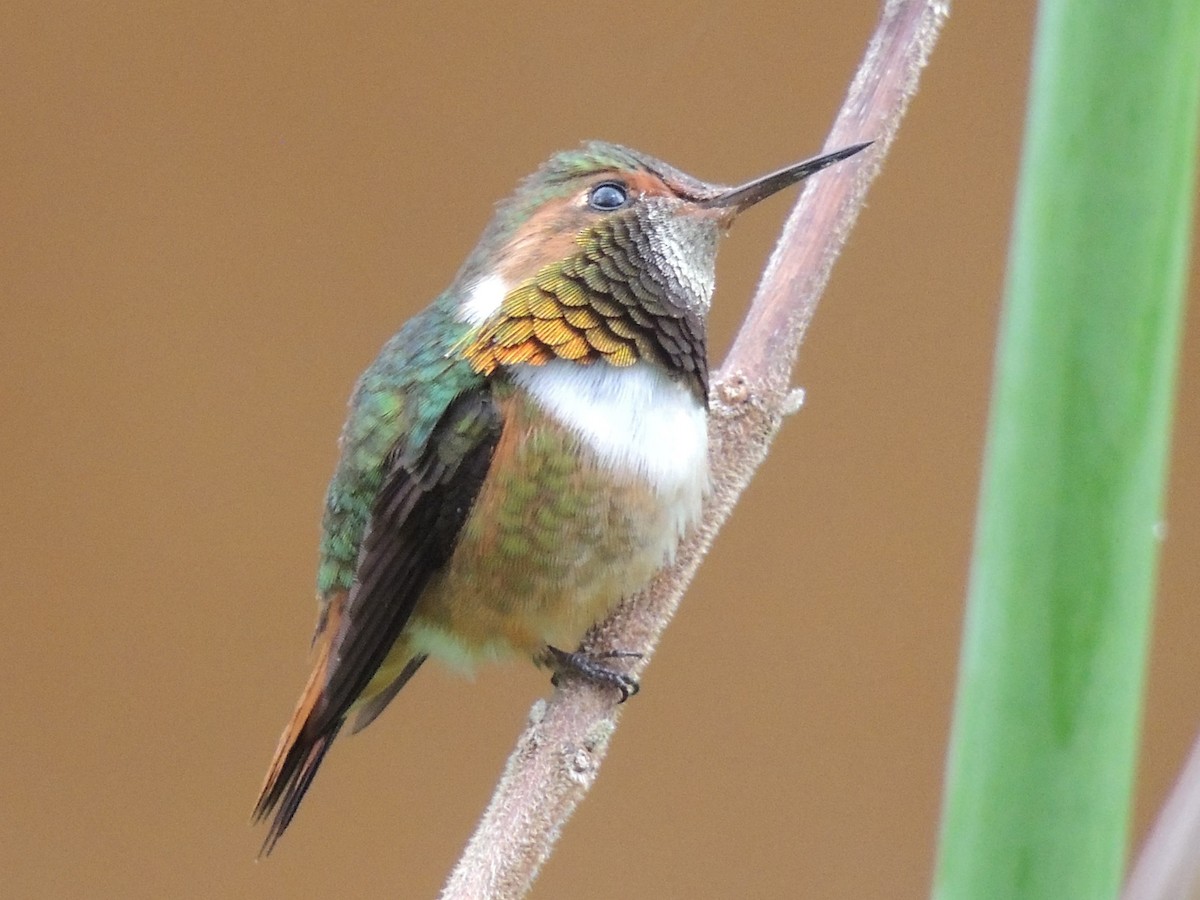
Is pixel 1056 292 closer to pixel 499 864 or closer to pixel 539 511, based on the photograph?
pixel 499 864

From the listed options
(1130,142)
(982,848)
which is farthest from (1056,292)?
(982,848)

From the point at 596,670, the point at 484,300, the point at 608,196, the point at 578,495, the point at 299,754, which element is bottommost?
the point at 299,754

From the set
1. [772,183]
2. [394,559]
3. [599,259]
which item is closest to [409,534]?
[394,559]

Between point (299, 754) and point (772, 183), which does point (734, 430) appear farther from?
point (299, 754)

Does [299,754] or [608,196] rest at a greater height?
[608,196]

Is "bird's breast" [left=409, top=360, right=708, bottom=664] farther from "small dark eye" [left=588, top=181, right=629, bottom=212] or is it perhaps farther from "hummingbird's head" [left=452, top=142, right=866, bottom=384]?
"small dark eye" [left=588, top=181, right=629, bottom=212]

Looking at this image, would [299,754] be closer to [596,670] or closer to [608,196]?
[596,670]

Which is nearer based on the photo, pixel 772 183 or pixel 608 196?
pixel 772 183
